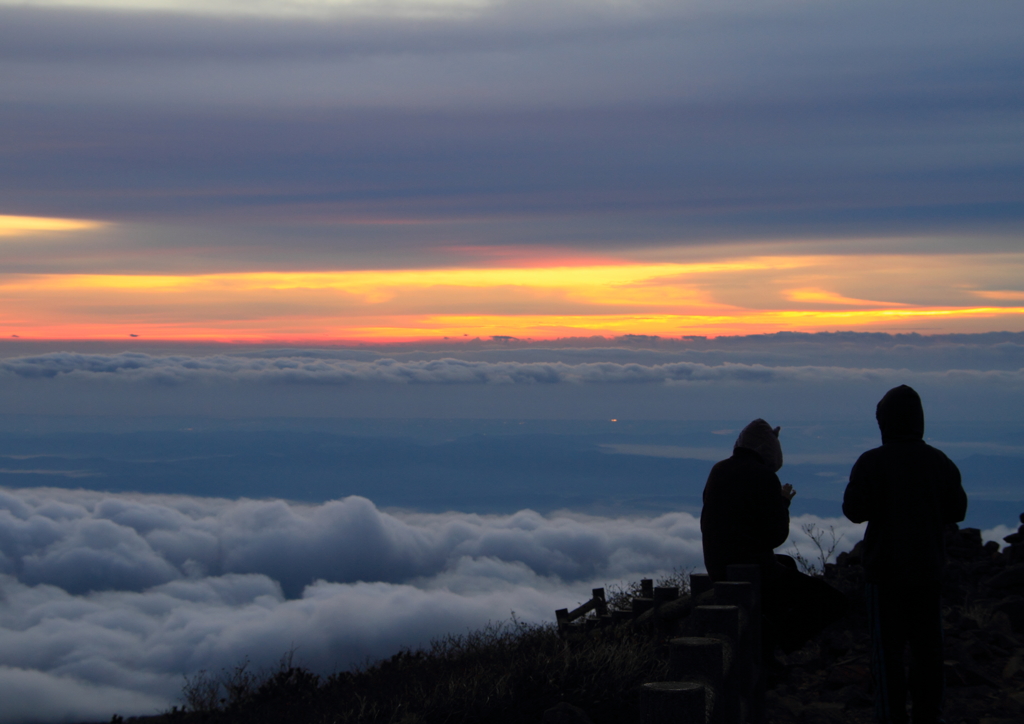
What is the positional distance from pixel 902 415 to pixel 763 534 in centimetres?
119

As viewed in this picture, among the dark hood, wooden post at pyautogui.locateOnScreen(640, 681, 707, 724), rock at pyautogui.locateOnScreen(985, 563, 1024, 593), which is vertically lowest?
rock at pyautogui.locateOnScreen(985, 563, 1024, 593)

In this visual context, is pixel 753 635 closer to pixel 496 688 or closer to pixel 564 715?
pixel 564 715

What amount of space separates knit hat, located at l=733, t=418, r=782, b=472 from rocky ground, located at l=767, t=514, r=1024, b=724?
1.95 meters

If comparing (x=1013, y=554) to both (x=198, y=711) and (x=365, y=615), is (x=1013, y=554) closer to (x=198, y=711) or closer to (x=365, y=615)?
(x=198, y=711)

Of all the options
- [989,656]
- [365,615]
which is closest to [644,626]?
[989,656]

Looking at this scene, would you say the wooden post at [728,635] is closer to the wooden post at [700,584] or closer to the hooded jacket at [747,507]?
the hooded jacket at [747,507]

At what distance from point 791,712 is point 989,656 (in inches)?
87.5

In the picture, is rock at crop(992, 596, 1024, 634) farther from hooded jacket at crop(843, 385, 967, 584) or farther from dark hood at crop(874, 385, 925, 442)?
dark hood at crop(874, 385, 925, 442)

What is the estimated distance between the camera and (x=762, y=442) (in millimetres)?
6277

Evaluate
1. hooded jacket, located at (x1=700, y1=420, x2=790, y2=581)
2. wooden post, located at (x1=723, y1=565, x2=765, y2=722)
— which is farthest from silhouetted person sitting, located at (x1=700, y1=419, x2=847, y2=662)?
wooden post, located at (x1=723, y1=565, x2=765, y2=722)

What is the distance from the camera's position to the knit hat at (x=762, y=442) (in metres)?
6.26

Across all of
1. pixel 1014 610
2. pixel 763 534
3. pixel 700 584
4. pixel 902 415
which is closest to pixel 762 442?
pixel 763 534

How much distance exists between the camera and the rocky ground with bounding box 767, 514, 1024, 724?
670 centimetres

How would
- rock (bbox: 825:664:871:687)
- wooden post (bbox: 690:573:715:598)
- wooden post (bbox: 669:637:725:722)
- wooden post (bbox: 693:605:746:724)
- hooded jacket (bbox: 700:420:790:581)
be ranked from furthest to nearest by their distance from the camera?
rock (bbox: 825:664:871:687)
wooden post (bbox: 690:573:715:598)
hooded jacket (bbox: 700:420:790:581)
wooden post (bbox: 693:605:746:724)
wooden post (bbox: 669:637:725:722)
